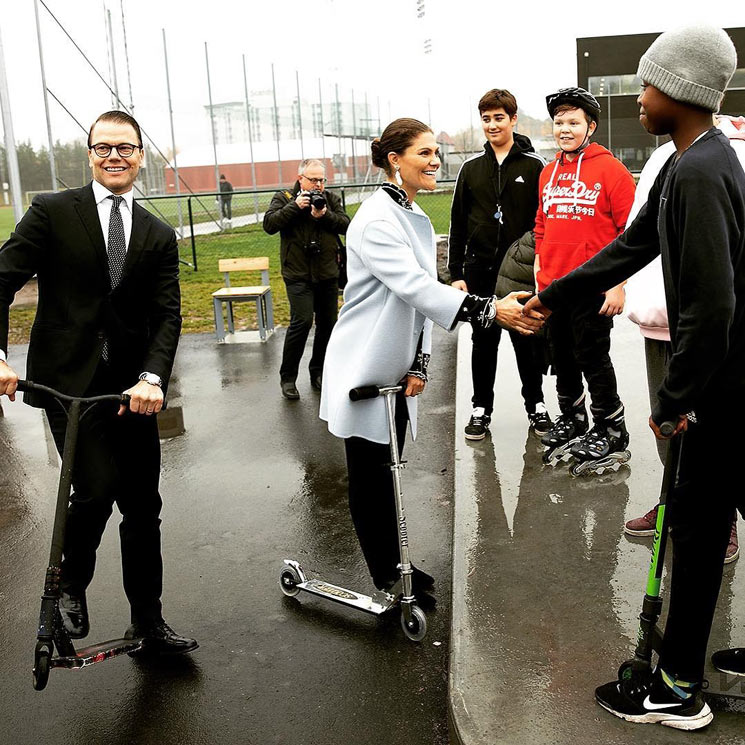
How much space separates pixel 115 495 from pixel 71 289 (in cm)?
85

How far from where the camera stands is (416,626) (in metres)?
3.88

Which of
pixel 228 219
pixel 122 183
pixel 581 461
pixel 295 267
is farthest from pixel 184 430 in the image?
pixel 228 219

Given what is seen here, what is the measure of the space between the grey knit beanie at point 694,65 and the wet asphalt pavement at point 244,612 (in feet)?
7.75

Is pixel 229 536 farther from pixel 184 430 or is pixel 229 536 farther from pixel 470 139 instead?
pixel 470 139

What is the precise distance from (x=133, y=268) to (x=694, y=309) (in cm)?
221

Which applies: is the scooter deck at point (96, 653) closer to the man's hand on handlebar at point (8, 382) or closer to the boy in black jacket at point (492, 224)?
the man's hand on handlebar at point (8, 382)

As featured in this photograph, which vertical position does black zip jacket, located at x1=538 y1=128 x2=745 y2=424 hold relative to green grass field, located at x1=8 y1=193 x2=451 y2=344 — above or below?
above

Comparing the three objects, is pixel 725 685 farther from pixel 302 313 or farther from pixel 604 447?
pixel 302 313

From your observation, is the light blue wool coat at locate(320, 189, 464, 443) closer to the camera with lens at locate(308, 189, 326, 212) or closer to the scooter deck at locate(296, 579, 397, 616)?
the scooter deck at locate(296, 579, 397, 616)

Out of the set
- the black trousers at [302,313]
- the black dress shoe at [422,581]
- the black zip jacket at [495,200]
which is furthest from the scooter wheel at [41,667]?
the black trousers at [302,313]

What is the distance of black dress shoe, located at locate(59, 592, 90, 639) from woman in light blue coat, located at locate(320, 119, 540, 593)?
1246mm

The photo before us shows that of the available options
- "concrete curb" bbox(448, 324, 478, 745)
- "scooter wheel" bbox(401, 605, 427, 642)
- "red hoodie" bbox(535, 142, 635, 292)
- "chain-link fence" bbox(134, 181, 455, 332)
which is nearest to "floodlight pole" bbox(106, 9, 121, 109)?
"chain-link fence" bbox(134, 181, 455, 332)

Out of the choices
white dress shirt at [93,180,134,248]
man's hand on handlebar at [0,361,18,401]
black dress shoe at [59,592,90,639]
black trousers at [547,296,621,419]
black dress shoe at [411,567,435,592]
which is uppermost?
white dress shirt at [93,180,134,248]

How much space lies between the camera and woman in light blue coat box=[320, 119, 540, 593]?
3.77 meters
